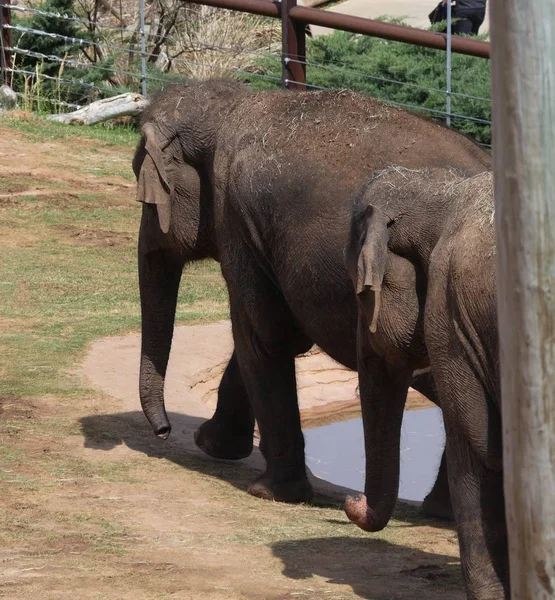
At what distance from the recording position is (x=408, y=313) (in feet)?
16.5

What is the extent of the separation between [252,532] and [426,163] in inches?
67.4

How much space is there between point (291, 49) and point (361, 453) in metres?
7.43

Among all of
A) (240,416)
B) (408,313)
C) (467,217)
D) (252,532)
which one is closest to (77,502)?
(252,532)

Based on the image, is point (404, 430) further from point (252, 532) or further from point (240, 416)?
point (252, 532)

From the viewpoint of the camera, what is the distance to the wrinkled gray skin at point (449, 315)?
448 centimetres

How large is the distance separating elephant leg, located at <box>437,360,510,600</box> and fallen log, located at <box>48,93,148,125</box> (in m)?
13.2

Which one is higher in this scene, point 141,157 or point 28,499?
point 141,157

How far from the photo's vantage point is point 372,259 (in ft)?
16.0

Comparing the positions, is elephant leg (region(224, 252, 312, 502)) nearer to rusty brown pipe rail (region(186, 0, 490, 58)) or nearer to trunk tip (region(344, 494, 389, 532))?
trunk tip (region(344, 494, 389, 532))

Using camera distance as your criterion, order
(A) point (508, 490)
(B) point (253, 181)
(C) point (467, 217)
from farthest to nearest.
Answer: (B) point (253, 181)
(C) point (467, 217)
(A) point (508, 490)

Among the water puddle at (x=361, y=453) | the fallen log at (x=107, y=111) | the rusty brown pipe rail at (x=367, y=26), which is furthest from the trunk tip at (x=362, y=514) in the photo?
the fallen log at (x=107, y=111)

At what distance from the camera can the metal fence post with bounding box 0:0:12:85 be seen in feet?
57.5

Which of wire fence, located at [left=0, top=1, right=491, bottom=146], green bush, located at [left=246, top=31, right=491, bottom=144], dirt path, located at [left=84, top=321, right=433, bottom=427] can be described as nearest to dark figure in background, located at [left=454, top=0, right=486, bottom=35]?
green bush, located at [left=246, top=31, right=491, bottom=144]

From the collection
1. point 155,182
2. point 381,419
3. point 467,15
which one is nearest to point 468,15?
point 467,15
